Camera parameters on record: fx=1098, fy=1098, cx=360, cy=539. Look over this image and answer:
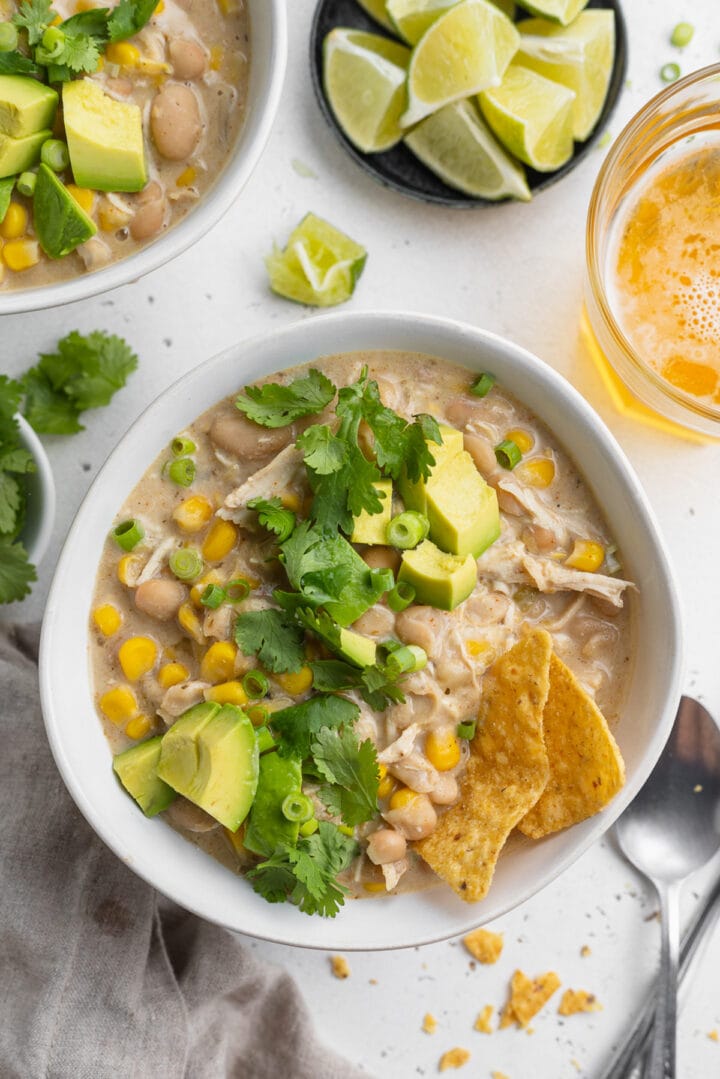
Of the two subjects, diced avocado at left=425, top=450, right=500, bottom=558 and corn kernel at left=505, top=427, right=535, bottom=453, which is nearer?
diced avocado at left=425, top=450, right=500, bottom=558

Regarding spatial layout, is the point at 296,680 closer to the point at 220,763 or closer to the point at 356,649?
the point at 356,649

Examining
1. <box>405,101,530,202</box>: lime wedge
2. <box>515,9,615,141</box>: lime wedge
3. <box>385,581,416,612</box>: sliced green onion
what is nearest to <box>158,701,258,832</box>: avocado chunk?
<box>385,581,416,612</box>: sliced green onion

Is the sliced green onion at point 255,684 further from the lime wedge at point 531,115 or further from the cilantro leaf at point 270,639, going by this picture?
the lime wedge at point 531,115

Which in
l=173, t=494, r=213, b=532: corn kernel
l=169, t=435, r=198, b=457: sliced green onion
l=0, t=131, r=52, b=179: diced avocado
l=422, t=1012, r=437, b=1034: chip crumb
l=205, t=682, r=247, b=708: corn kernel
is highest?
l=0, t=131, r=52, b=179: diced avocado

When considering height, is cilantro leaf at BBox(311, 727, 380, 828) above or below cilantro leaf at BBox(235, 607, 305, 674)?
below

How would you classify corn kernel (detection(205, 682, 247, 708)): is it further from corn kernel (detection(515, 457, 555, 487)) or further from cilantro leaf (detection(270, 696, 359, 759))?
corn kernel (detection(515, 457, 555, 487))

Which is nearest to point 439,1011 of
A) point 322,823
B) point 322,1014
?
point 322,1014

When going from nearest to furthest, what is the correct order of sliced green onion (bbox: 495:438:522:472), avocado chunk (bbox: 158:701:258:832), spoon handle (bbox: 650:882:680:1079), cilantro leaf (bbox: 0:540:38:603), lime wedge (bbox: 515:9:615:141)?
1. avocado chunk (bbox: 158:701:258:832)
2. sliced green onion (bbox: 495:438:522:472)
3. cilantro leaf (bbox: 0:540:38:603)
4. lime wedge (bbox: 515:9:615:141)
5. spoon handle (bbox: 650:882:680:1079)
